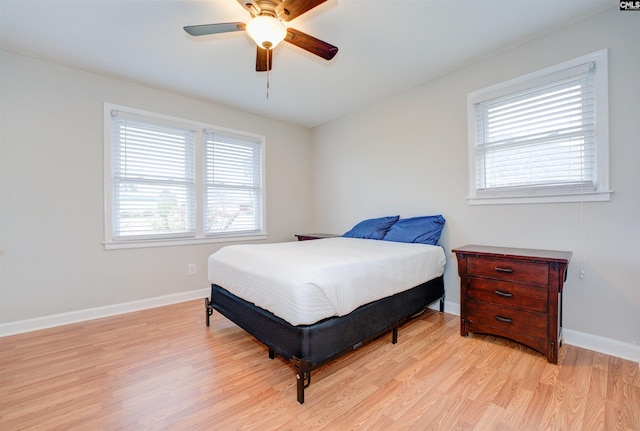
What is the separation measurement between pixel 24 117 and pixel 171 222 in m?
1.58

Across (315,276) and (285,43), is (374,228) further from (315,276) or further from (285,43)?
(285,43)

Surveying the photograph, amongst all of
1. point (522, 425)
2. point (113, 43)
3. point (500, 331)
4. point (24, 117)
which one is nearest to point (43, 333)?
point (24, 117)

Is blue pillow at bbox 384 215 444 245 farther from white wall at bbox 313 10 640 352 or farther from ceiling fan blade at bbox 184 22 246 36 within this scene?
ceiling fan blade at bbox 184 22 246 36

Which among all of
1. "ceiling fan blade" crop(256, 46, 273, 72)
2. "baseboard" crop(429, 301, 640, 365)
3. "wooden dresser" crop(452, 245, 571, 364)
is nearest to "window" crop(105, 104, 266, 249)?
"ceiling fan blade" crop(256, 46, 273, 72)

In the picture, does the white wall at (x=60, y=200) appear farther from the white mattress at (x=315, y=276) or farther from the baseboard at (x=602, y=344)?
the baseboard at (x=602, y=344)

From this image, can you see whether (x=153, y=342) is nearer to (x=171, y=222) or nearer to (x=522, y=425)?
(x=171, y=222)

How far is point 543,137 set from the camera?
2.31 meters

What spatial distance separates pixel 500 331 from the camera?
2139 millimetres

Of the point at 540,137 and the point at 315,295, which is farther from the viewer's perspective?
the point at 540,137

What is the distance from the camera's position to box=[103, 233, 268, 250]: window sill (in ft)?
9.68

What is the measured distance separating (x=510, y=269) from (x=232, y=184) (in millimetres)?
3329

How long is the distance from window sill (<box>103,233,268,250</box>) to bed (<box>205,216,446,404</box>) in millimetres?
1146

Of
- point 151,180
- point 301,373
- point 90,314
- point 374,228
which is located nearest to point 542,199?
point 374,228

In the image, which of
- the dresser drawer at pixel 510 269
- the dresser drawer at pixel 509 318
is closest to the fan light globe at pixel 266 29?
the dresser drawer at pixel 510 269
